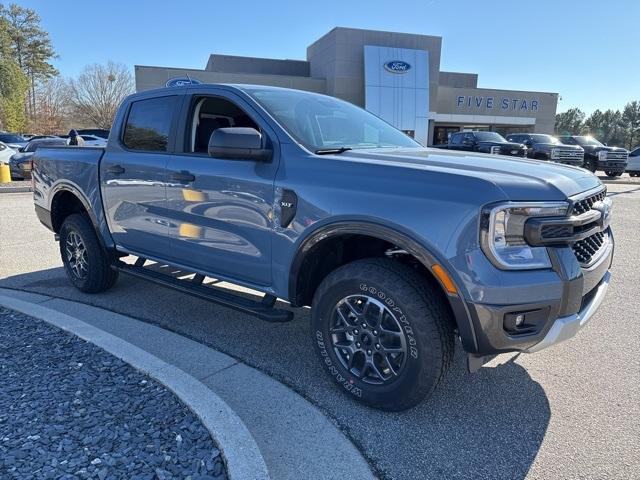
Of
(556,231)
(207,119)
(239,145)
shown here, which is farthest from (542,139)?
(239,145)

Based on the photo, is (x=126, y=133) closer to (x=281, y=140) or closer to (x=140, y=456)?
(x=281, y=140)

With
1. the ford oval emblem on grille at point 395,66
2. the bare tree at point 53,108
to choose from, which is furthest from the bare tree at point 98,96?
the ford oval emblem on grille at point 395,66

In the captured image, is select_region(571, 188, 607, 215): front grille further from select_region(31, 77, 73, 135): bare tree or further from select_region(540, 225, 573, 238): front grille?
select_region(31, 77, 73, 135): bare tree

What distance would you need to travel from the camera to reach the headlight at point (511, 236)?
7.60 feet

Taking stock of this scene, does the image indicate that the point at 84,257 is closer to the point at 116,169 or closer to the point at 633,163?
the point at 116,169

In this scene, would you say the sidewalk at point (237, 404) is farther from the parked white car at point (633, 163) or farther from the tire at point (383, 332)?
the parked white car at point (633, 163)

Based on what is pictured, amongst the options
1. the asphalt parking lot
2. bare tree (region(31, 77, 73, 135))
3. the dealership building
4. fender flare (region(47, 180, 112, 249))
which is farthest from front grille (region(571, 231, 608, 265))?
bare tree (region(31, 77, 73, 135))

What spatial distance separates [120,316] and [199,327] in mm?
810

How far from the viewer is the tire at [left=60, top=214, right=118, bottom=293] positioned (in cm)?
483

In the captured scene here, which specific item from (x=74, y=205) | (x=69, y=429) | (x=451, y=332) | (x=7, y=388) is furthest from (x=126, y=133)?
(x=451, y=332)

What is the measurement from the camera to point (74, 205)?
5371mm

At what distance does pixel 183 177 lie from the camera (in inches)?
145

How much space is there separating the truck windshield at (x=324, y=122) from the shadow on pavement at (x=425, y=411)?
1.63 meters

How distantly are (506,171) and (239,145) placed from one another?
5.32 feet
